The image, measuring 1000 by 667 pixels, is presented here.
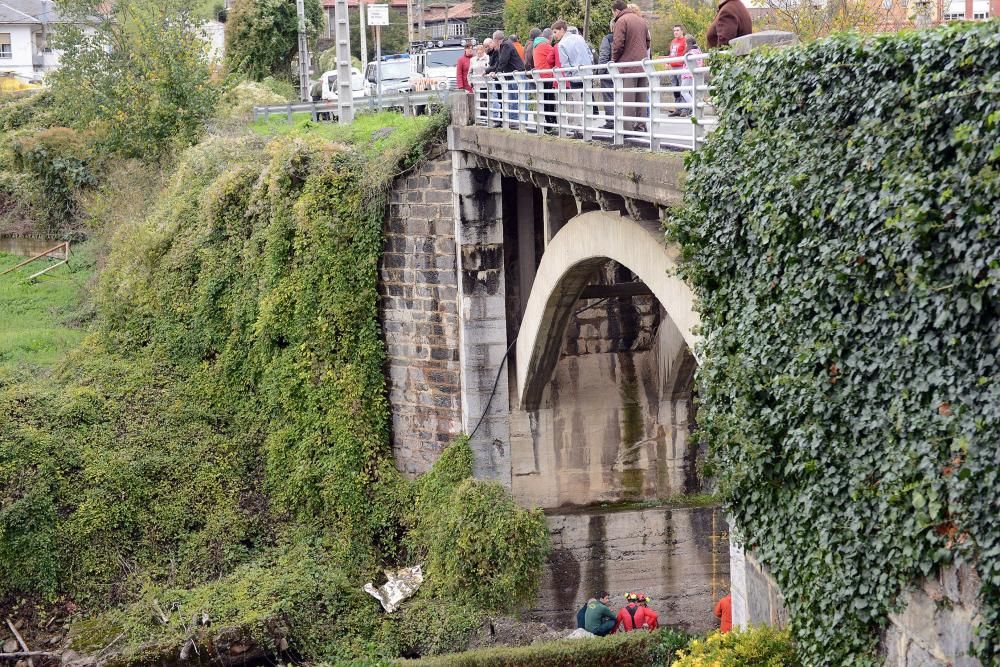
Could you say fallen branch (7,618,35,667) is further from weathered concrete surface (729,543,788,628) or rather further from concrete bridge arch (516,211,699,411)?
weathered concrete surface (729,543,788,628)

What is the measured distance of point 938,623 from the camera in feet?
19.2

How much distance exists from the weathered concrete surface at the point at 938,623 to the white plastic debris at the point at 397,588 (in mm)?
10487

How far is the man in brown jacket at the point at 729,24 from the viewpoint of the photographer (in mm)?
9133

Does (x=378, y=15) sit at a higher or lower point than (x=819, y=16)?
higher

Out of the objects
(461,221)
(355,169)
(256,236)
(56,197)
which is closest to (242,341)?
(256,236)

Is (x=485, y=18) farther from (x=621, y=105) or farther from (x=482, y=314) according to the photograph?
(x=621, y=105)

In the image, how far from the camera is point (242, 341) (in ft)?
60.6

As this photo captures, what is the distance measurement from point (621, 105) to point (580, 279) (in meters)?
4.02

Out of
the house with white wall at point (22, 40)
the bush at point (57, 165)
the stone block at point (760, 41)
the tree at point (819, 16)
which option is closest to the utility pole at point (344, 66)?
the tree at point (819, 16)

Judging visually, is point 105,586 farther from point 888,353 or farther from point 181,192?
point 888,353

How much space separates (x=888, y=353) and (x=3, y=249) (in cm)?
2794

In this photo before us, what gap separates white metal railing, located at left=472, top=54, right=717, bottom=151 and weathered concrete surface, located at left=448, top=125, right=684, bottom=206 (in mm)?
171

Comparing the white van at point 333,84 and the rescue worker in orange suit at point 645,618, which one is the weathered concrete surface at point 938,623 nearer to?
the rescue worker in orange suit at point 645,618

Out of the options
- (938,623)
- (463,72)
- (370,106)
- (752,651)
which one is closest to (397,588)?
(463,72)
